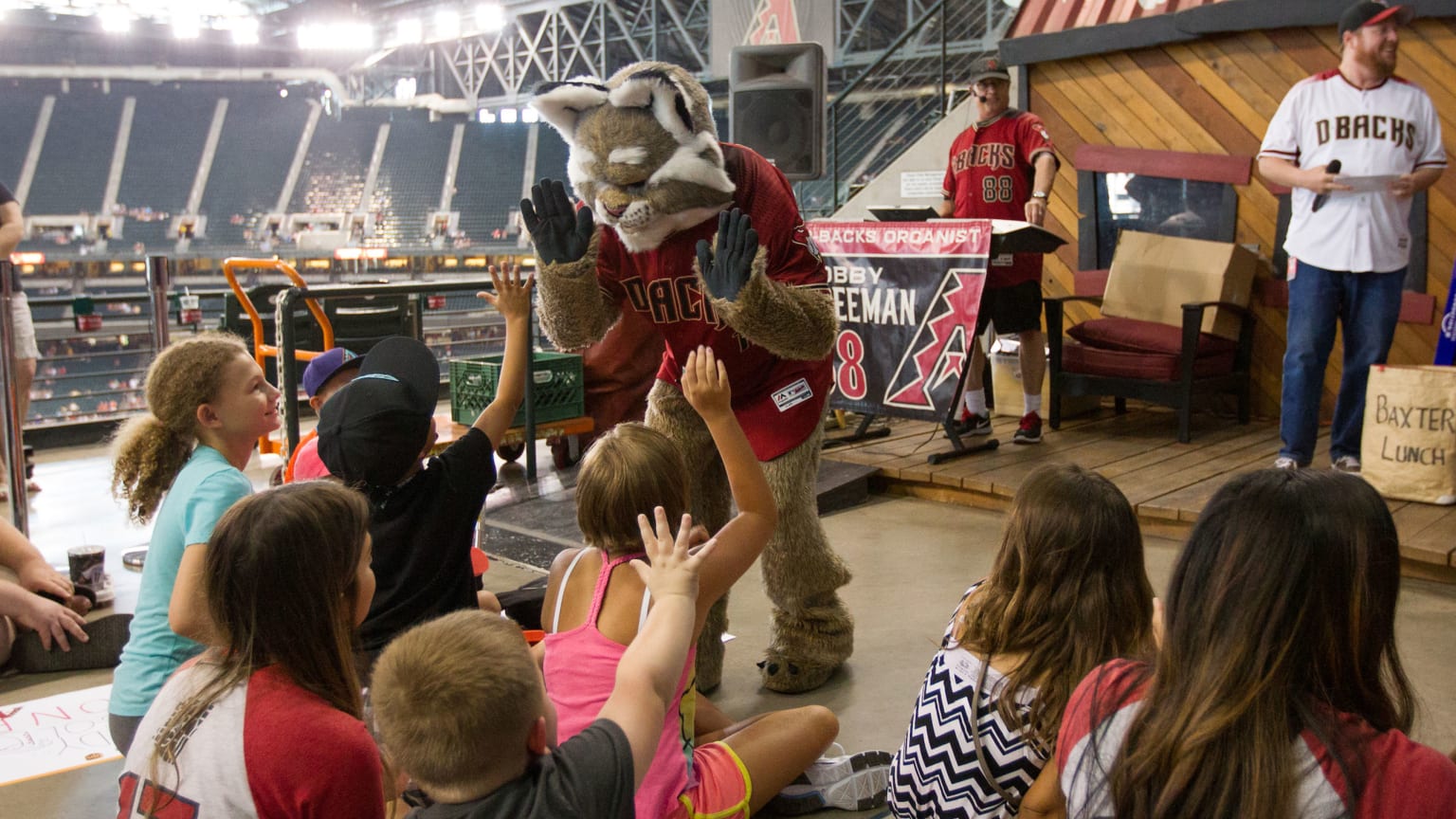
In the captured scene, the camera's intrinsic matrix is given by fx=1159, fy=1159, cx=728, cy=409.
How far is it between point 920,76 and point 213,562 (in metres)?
18.7

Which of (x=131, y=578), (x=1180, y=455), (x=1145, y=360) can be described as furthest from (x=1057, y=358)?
(x=131, y=578)

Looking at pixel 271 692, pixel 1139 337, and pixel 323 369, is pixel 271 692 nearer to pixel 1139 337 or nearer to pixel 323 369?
pixel 323 369

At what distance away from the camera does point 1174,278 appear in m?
5.78

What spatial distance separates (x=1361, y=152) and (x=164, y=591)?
4016mm

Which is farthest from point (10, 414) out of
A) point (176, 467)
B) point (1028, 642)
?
point (1028, 642)

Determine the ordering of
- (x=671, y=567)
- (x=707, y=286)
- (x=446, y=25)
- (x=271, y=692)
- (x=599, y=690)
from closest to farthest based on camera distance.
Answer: (x=271, y=692)
(x=671, y=567)
(x=599, y=690)
(x=707, y=286)
(x=446, y=25)

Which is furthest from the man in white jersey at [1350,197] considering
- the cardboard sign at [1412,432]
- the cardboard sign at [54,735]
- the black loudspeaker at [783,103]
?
the cardboard sign at [54,735]

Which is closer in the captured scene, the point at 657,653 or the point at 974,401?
Answer: the point at 657,653

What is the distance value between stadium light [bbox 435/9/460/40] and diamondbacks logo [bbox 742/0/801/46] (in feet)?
61.2

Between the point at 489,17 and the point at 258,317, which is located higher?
the point at 489,17

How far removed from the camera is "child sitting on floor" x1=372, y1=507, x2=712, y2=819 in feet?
4.09

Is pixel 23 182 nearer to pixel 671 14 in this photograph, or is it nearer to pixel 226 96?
pixel 226 96

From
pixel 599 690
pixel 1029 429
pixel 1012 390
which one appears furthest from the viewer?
pixel 1012 390

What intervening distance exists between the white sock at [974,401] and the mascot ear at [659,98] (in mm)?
3007
